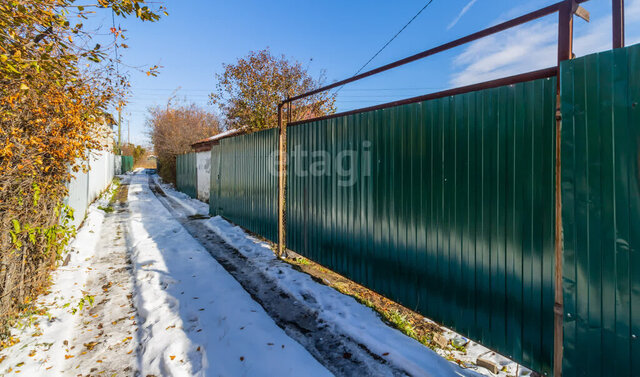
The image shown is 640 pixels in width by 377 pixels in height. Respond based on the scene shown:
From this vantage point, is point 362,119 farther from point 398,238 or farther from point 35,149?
point 35,149

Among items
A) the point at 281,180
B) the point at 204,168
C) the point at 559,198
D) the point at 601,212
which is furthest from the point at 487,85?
the point at 204,168

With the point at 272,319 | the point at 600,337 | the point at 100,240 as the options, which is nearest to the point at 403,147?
the point at 600,337

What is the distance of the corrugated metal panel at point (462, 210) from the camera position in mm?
2264

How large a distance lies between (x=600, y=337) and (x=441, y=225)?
131 centimetres

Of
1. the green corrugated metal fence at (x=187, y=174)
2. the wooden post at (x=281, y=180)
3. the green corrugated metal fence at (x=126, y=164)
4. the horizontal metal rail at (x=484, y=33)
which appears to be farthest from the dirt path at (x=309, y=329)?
the green corrugated metal fence at (x=126, y=164)

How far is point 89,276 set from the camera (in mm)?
4652

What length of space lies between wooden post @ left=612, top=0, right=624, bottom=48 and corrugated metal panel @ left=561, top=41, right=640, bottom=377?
12 cm

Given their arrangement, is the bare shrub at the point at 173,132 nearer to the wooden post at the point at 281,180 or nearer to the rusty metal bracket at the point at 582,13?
the wooden post at the point at 281,180

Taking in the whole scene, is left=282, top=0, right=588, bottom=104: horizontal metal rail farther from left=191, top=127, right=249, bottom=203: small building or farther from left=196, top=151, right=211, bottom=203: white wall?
left=196, top=151, right=211, bottom=203: white wall

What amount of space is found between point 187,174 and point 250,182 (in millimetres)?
11057

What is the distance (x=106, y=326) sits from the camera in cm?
329

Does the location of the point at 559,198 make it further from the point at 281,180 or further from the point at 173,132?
the point at 173,132

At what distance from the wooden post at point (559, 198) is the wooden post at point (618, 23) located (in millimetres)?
224

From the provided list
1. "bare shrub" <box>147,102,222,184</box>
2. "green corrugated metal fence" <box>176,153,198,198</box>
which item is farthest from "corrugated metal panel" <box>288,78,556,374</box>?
"bare shrub" <box>147,102,222,184</box>
